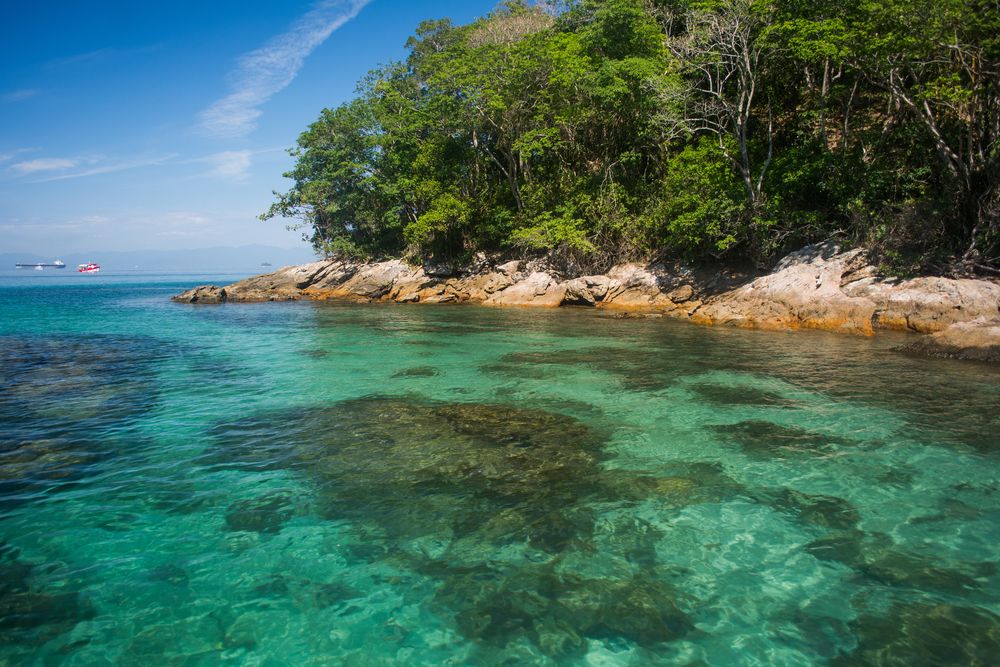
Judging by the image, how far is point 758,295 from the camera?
19188mm

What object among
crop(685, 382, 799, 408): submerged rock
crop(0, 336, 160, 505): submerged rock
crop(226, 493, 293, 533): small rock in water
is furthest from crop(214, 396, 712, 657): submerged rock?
crop(685, 382, 799, 408): submerged rock

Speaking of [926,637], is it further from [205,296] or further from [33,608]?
[205,296]

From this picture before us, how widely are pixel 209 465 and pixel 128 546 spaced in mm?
1829

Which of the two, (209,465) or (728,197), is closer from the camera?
(209,465)

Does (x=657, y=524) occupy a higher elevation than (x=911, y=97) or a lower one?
lower

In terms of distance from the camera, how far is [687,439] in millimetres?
7148

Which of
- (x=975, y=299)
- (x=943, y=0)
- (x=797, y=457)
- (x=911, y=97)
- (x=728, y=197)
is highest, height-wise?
(x=943, y=0)

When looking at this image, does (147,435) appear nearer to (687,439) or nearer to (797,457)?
(687,439)

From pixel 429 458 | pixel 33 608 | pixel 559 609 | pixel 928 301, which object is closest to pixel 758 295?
pixel 928 301

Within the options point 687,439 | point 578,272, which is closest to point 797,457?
point 687,439

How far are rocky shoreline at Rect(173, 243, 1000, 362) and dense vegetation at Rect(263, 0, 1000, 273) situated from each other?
1212 mm

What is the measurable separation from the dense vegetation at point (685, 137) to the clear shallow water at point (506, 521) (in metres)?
10.0

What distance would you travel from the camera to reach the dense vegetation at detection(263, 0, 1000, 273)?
52.6 feet

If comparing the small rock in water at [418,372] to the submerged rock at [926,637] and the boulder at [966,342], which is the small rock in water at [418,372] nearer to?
the submerged rock at [926,637]
